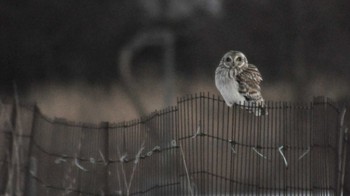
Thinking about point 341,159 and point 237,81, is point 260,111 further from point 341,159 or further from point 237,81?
point 341,159

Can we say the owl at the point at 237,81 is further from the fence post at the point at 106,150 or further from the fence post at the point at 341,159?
the fence post at the point at 341,159

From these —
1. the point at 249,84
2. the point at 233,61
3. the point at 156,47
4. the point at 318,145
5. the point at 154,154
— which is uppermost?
the point at 156,47

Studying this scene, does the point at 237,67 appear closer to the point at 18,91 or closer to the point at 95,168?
the point at 95,168

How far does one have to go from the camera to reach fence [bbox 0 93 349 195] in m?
8.69

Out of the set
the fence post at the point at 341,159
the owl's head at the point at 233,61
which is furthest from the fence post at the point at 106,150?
the fence post at the point at 341,159

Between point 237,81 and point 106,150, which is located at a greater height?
point 237,81

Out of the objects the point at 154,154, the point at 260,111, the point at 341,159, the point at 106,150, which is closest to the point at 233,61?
the point at 260,111

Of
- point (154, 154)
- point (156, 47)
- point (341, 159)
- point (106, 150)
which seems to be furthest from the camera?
point (156, 47)

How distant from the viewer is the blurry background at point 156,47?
16766mm

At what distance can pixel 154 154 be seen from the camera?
9.19 meters

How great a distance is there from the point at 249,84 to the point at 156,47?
6277mm

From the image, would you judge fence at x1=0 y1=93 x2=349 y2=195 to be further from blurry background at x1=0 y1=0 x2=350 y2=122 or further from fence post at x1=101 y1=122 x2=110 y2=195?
blurry background at x1=0 y1=0 x2=350 y2=122

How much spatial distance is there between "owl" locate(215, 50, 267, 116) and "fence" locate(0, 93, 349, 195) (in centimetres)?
71

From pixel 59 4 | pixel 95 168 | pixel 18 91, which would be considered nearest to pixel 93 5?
pixel 59 4
